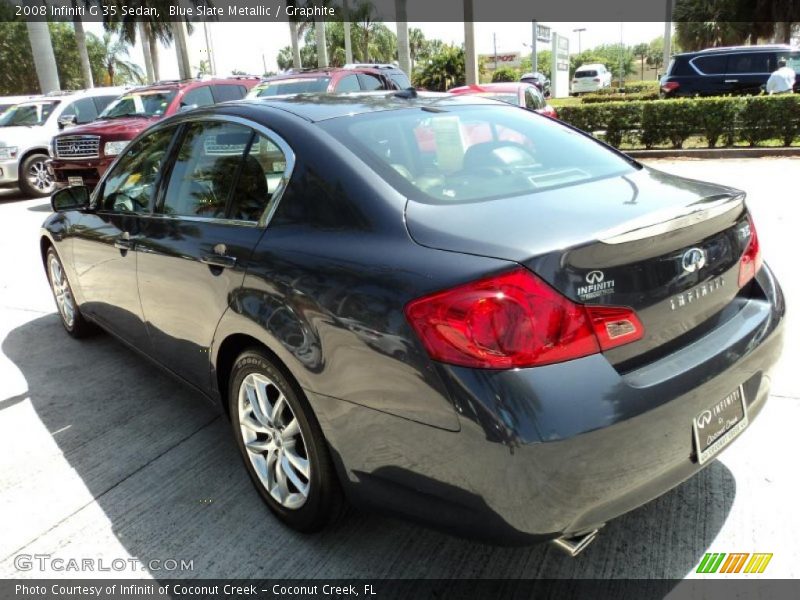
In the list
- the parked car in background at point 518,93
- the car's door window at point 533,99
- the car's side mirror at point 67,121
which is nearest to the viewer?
the parked car in background at point 518,93

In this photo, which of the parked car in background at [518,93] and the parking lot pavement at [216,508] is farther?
the parked car in background at [518,93]

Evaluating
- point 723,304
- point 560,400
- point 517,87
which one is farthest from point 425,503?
point 517,87

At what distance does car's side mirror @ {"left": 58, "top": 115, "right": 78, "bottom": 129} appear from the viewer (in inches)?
491

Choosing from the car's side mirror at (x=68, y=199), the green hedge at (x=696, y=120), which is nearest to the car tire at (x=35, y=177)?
the car's side mirror at (x=68, y=199)

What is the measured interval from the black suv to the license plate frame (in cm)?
1763

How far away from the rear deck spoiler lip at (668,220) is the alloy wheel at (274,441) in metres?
1.29

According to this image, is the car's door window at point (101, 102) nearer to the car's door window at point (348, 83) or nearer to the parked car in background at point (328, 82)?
the parked car in background at point (328, 82)

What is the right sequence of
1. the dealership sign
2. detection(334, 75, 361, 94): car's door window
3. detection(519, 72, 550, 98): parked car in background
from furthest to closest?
the dealership sign → detection(519, 72, 550, 98): parked car in background → detection(334, 75, 361, 94): car's door window

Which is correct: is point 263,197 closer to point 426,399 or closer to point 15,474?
point 426,399

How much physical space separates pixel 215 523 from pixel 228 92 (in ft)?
35.9

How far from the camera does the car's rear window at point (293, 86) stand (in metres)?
10.9

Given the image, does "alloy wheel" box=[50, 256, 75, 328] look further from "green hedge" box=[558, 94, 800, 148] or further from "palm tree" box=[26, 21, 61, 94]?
"palm tree" box=[26, 21, 61, 94]

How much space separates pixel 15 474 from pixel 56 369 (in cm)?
136

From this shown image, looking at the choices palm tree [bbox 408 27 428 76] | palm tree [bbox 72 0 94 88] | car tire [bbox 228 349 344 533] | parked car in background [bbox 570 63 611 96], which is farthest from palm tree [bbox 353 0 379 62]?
car tire [bbox 228 349 344 533]
